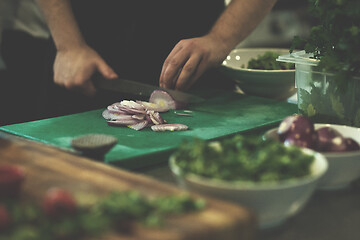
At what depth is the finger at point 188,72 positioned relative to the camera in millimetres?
1993

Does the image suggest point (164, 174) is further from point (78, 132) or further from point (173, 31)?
point (173, 31)

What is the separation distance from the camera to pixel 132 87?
1.81 m

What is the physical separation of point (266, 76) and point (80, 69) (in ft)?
2.39

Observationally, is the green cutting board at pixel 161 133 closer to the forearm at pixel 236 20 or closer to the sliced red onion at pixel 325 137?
the forearm at pixel 236 20

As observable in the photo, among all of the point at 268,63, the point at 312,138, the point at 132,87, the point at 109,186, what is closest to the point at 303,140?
the point at 312,138

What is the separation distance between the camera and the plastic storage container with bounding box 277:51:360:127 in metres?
1.49

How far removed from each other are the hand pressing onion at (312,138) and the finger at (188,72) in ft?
2.71

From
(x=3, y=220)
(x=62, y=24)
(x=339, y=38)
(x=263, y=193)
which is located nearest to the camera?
(x=3, y=220)

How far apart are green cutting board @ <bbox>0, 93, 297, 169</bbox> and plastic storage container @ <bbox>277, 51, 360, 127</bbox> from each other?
0.74 ft

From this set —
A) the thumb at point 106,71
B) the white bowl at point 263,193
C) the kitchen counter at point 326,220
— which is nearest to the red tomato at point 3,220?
the white bowl at point 263,193

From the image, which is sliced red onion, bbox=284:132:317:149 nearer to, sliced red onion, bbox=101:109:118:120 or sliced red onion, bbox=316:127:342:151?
sliced red onion, bbox=316:127:342:151

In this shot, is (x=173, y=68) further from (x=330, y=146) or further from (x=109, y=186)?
(x=109, y=186)

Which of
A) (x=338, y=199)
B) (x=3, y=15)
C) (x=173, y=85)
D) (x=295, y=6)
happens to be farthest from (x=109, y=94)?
(x=295, y=6)

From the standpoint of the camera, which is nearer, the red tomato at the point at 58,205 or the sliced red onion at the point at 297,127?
the red tomato at the point at 58,205
